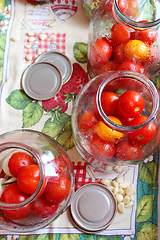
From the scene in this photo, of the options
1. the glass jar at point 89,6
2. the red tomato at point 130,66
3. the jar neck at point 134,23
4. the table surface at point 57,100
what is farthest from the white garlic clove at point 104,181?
the glass jar at point 89,6

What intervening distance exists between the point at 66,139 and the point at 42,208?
0.25 metres

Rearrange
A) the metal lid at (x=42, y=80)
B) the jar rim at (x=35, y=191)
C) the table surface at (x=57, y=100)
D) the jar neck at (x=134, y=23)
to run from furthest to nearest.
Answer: the metal lid at (x=42, y=80) < the table surface at (x=57, y=100) < the jar neck at (x=134, y=23) < the jar rim at (x=35, y=191)

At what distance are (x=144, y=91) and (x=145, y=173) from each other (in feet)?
0.85

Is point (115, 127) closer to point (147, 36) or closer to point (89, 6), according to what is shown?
point (147, 36)

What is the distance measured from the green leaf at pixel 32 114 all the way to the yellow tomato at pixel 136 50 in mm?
320

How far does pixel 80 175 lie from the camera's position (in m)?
0.68

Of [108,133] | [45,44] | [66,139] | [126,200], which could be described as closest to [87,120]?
[108,133]

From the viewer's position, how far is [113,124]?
0.48 metres

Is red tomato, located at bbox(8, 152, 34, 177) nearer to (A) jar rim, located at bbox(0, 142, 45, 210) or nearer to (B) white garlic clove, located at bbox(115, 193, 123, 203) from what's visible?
(A) jar rim, located at bbox(0, 142, 45, 210)

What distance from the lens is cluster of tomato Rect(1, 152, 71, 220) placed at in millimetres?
473

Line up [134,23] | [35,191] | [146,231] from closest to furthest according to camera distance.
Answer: [35,191]
[134,23]
[146,231]

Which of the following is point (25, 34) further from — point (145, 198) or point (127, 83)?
point (145, 198)

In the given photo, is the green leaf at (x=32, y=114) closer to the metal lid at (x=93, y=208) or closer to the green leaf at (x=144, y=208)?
the metal lid at (x=93, y=208)

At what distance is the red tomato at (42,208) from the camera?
49cm
